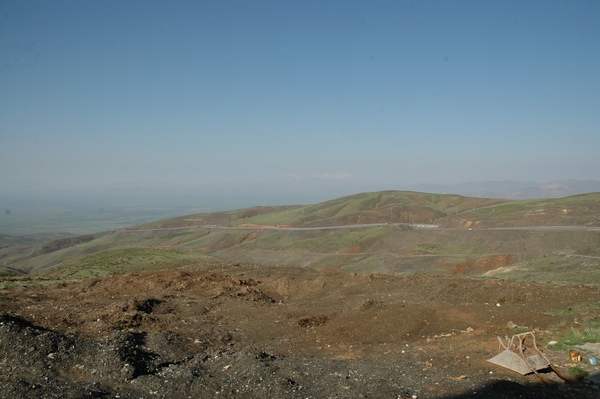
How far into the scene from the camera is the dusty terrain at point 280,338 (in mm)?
9461

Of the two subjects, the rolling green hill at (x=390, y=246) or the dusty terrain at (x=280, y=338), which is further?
the rolling green hill at (x=390, y=246)

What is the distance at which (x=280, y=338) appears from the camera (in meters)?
15.0

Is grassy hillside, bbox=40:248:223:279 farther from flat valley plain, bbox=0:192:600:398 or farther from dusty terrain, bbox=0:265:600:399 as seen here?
dusty terrain, bbox=0:265:600:399

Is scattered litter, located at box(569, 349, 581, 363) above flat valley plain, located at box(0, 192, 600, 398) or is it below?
above

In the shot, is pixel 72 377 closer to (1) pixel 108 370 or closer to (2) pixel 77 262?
(1) pixel 108 370

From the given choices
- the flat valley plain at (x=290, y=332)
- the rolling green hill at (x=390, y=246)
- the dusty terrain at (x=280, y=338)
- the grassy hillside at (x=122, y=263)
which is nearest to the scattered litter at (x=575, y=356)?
the flat valley plain at (x=290, y=332)

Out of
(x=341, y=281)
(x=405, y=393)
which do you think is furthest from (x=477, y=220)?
(x=405, y=393)

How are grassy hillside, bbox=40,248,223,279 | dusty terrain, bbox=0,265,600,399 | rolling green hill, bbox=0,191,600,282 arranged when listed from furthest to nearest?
rolling green hill, bbox=0,191,600,282 → grassy hillside, bbox=40,248,223,279 → dusty terrain, bbox=0,265,600,399

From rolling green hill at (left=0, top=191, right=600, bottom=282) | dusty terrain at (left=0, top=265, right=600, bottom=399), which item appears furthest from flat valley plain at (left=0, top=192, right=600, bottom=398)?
rolling green hill at (left=0, top=191, right=600, bottom=282)

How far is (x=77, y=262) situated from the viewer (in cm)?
4225

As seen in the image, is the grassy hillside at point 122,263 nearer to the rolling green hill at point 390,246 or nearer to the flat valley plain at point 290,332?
the rolling green hill at point 390,246

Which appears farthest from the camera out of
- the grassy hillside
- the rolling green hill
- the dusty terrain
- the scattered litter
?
the rolling green hill

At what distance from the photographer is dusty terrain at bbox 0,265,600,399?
9.46m

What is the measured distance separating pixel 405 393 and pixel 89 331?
11892 millimetres
